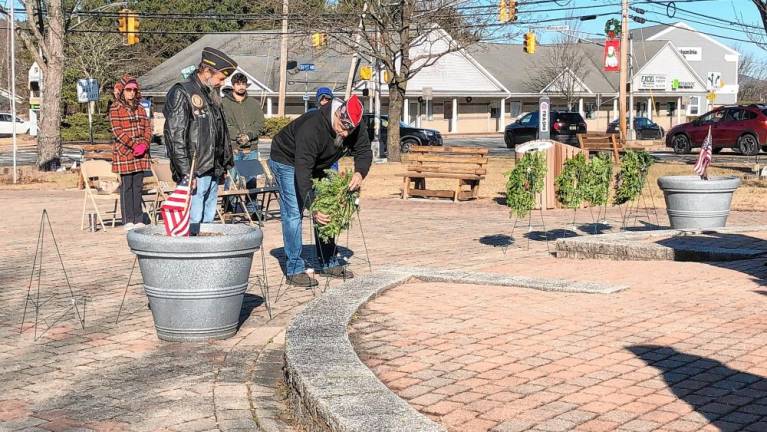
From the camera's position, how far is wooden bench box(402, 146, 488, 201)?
1784 centimetres

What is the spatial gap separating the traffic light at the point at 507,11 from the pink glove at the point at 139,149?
22.5 m

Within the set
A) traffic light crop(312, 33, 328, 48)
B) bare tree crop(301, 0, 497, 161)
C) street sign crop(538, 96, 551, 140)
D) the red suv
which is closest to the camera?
street sign crop(538, 96, 551, 140)

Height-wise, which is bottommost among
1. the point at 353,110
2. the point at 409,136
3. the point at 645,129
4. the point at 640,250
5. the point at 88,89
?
the point at 640,250

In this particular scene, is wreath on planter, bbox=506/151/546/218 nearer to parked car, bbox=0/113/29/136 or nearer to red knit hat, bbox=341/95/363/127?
red knit hat, bbox=341/95/363/127

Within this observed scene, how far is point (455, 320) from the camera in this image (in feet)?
23.1

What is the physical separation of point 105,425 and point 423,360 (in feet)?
5.60

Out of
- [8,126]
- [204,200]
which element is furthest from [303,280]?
[8,126]

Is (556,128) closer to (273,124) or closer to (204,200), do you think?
(273,124)

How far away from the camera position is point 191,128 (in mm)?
8367

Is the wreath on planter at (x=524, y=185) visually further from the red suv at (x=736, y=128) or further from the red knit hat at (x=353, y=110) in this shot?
the red suv at (x=736, y=128)

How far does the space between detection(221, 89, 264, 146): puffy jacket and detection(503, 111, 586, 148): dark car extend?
25668 millimetres

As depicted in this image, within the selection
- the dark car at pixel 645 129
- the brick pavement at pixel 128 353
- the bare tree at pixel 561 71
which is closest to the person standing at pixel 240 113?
the brick pavement at pixel 128 353

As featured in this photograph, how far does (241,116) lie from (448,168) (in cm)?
543

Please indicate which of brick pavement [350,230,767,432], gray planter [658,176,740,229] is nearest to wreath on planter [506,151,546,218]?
gray planter [658,176,740,229]
